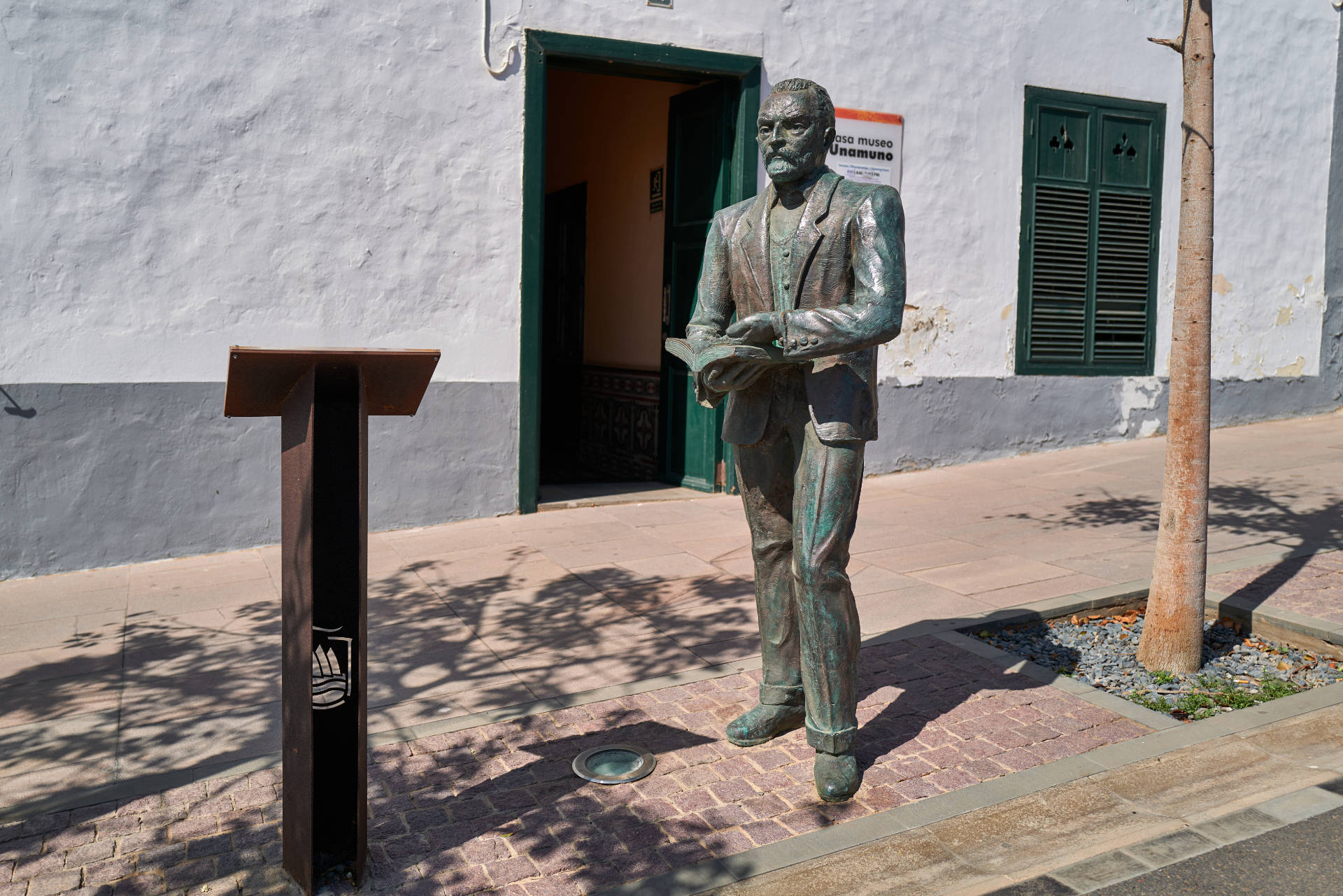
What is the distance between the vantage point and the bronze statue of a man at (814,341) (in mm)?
3545

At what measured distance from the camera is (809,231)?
3668 mm

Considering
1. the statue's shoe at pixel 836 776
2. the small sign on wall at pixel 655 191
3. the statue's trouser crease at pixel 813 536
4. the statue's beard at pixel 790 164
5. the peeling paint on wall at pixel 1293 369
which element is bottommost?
the statue's shoe at pixel 836 776

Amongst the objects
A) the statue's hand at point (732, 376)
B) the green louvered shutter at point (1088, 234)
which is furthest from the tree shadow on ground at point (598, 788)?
the green louvered shutter at point (1088, 234)

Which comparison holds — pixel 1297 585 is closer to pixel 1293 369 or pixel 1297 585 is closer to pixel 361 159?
pixel 361 159

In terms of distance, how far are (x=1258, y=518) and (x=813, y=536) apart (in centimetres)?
548

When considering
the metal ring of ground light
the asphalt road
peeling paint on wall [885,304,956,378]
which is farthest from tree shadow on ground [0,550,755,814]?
peeling paint on wall [885,304,956,378]

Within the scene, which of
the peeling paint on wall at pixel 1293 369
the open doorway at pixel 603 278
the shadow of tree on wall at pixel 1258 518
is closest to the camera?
the shadow of tree on wall at pixel 1258 518

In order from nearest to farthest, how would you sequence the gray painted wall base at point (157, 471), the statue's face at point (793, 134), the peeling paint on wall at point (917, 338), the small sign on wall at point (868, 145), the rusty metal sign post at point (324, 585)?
the rusty metal sign post at point (324, 585) < the statue's face at point (793, 134) < the gray painted wall base at point (157, 471) < the small sign on wall at point (868, 145) < the peeling paint on wall at point (917, 338)

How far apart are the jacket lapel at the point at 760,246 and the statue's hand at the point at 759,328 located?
221 mm

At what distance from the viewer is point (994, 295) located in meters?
10.4

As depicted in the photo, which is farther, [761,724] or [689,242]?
[689,242]

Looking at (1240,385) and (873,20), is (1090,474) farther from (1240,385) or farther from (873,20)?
(873,20)

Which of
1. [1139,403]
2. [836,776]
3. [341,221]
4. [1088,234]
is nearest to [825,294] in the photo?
[836,776]

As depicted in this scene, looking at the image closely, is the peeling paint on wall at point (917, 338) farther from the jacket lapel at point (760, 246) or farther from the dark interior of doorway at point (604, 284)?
the jacket lapel at point (760, 246)
